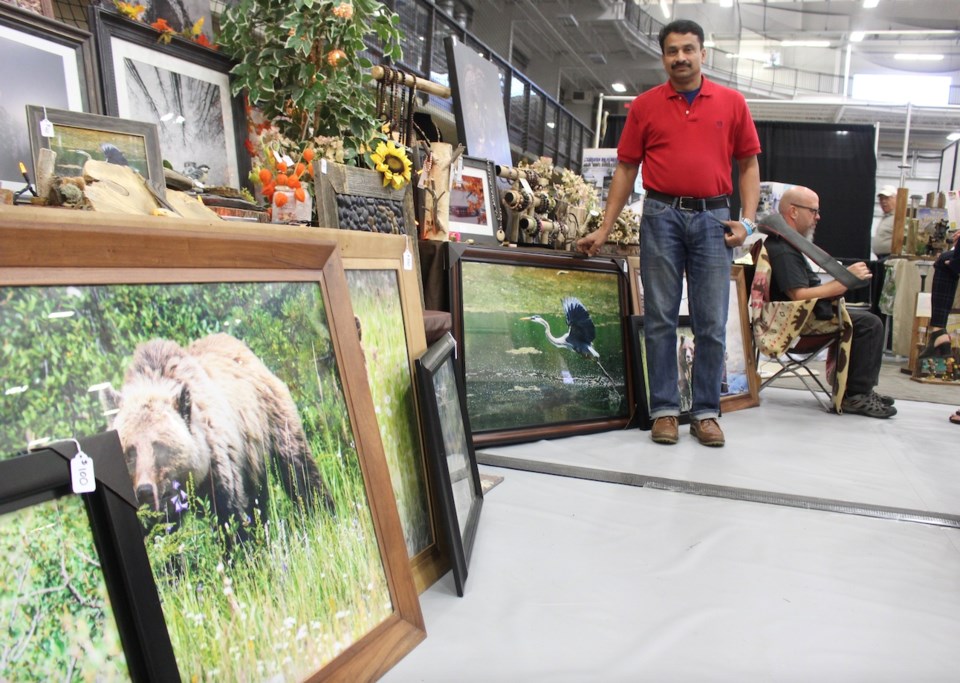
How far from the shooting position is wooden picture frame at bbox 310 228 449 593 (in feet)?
4.55

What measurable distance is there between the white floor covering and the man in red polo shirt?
42 centimetres

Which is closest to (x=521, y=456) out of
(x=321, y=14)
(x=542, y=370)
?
(x=542, y=370)

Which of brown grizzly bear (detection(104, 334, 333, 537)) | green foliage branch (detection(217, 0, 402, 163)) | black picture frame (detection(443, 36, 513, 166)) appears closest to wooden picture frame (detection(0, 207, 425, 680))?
brown grizzly bear (detection(104, 334, 333, 537))

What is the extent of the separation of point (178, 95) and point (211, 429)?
170cm

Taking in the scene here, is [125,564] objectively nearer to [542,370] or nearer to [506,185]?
[542,370]

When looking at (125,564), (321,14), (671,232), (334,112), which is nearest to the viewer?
(125,564)

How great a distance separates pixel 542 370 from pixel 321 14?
154 cm

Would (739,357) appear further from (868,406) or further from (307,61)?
(307,61)

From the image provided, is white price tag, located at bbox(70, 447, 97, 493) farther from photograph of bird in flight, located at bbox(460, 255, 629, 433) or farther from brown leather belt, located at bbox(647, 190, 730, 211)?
brown leather belt, located at bbox(647, 190, 730, 211)

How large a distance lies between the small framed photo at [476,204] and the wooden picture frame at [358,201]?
2.61 feet

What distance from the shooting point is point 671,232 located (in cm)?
266

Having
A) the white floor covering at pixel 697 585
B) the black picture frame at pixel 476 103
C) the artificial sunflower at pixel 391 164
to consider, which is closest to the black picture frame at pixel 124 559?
the white floor covering at pixel 697 585

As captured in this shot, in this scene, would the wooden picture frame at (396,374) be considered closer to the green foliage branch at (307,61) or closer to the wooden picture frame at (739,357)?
the green foliage branch at (307,61)

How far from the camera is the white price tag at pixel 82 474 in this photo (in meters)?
0.71
